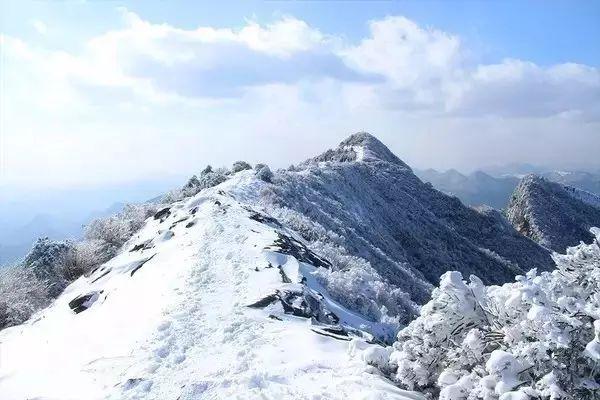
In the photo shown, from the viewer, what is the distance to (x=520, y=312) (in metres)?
7.44

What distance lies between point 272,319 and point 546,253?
195 ft

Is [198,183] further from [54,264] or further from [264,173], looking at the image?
[54,264]

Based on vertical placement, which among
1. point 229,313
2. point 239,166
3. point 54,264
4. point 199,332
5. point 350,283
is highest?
point 239,166

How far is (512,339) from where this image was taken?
7.37 meters

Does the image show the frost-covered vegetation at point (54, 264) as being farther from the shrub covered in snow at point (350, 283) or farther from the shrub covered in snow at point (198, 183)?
the shrub covered in snow at point (350, 283)

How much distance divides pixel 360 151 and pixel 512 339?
6682cm

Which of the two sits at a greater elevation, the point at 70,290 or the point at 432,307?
the point at 432,307

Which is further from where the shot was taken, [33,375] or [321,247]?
A: [321,247]

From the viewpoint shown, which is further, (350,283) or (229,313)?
(350,283)

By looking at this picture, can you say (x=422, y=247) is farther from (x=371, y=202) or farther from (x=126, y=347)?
(x=126, y=347)

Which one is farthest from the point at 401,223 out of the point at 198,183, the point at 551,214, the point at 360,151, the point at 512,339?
the point at 551,214

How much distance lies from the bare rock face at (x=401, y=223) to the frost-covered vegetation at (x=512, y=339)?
68.7ft

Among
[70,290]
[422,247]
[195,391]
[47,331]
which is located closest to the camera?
[195,391]

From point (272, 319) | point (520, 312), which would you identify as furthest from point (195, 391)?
point (520, 312)
